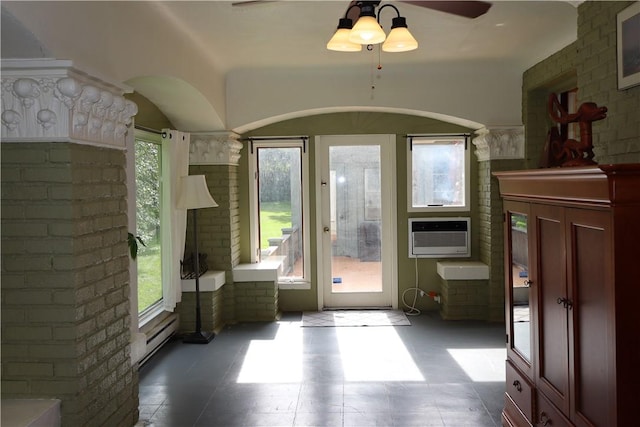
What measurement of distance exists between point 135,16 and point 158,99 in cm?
175

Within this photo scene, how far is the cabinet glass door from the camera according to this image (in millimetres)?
3064

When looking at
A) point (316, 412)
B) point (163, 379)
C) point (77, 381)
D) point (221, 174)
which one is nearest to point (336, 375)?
point (316, 412)

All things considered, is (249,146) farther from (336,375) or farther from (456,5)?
(456,5)

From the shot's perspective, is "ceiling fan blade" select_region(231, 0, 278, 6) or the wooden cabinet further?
"ceiling fan blade" select_region(231, 0, 278, 6)

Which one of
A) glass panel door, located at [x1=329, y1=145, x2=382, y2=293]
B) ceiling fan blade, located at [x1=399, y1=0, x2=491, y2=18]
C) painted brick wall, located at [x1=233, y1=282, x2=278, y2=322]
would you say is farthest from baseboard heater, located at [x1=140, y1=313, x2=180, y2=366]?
ceiling fan blade, located at [x1=399, y1=0, x2=491, y2=18]

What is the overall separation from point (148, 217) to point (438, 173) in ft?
11.6

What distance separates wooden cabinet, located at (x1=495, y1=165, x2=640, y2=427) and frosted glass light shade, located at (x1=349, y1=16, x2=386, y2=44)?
3.54 ft

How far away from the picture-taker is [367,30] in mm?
2893

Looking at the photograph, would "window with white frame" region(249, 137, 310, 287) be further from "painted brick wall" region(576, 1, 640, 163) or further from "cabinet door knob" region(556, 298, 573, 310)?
"cabinet door knob" region(556, 298, 573, 310)

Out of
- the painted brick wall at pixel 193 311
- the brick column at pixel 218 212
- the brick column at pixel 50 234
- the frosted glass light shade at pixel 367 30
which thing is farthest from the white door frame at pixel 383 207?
the brick column at pixel 50 234

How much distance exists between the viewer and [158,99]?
206 inches

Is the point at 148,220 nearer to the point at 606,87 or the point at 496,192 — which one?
the point at 496,192

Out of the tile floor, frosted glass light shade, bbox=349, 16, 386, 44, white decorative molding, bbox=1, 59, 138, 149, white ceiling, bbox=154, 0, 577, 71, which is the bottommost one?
the tile floor

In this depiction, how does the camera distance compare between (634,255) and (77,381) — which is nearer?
(634,255)
